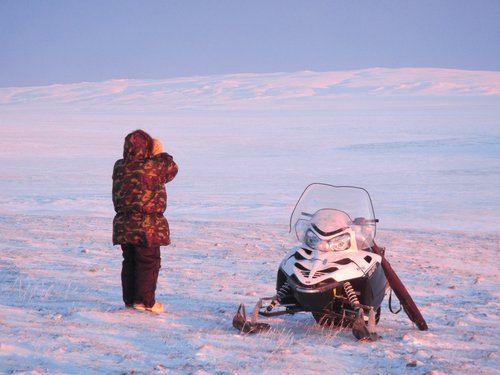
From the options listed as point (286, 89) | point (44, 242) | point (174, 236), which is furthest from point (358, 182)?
point (286, 89)

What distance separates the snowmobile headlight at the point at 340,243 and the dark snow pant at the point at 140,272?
1272mm

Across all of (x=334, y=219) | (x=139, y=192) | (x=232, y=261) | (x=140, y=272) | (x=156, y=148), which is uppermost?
(x=156, y=148)

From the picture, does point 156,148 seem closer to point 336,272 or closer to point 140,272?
point 140,272

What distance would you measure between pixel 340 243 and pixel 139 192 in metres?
1.46

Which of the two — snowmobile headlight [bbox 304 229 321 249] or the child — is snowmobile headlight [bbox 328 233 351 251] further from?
the child

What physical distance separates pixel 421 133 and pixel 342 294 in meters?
50.3

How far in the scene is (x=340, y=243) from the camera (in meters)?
5.72

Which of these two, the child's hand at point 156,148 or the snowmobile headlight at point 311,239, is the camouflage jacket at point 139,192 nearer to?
the child's hand at point 156,148

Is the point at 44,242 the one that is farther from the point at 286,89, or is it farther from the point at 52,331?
the point at 286,89

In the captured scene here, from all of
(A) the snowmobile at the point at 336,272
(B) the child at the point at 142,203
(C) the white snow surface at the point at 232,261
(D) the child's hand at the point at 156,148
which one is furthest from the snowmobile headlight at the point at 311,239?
(D) the child's hand at the point at 156,148

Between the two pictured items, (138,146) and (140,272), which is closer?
(138,146)

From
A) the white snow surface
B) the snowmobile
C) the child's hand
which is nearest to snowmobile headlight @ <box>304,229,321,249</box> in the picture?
the snowmobile

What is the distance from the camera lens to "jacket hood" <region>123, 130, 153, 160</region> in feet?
19.0

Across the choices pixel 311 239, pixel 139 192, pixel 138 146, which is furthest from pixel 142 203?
pixel 311 239
